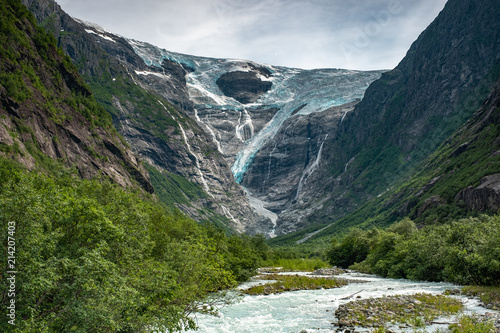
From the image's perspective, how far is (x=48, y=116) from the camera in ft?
288

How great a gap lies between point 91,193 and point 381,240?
58.1 m

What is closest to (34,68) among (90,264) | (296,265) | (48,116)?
(48,116)

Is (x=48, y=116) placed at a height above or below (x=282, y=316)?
above

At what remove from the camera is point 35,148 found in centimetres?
7338

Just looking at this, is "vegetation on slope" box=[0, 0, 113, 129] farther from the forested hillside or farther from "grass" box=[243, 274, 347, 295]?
"grass" box=[243, 274, 347, 295]

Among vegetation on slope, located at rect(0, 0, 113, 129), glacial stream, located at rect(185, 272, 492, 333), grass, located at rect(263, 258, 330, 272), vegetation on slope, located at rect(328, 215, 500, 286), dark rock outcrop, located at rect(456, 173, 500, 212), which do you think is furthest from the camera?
dark rock outcrop, located at rect(456, 173, 500, 212)

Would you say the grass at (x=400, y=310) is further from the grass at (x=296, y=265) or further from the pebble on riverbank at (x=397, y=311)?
the grass at (x=296, y=265)

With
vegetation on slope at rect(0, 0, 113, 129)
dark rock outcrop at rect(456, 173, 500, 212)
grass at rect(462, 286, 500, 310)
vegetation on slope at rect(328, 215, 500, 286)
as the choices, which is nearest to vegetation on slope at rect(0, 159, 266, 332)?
grass at rect(462, 286, 500, 310)

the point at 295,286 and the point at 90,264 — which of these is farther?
the point at 295,286

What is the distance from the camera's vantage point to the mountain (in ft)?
237

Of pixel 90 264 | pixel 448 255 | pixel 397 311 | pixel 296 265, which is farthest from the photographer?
pixel 296 265

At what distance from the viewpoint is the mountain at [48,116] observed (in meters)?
72.2

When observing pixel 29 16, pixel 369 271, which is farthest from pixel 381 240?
pixel 29 16

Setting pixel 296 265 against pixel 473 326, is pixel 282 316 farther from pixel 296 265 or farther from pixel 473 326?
pixel 296 265
